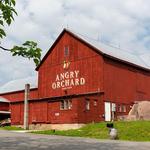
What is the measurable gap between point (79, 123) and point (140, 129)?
35.1 feet

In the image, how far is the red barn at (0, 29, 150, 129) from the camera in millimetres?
44375

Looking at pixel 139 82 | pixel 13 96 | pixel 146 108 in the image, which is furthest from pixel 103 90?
pixel 13 96

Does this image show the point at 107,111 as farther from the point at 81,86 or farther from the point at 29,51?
the point at 29,51

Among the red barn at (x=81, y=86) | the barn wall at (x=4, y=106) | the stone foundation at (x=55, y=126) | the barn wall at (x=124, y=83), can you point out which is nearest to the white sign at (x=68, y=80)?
the red barn at (x=81, y=86)

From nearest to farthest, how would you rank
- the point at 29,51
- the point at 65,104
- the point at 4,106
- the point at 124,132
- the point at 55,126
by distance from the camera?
the point at 29,51, the point at 124,132, the point at 65,104, the point at 55,126, the point at 4,106

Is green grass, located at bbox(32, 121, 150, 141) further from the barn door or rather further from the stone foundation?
the barn door

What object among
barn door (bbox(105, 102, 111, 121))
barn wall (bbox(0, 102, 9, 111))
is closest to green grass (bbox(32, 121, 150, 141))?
barn door (bbox(105, 102, 111, 121))

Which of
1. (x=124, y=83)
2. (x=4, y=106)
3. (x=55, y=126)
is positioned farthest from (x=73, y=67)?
(x=4, y=106)

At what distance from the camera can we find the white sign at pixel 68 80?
50.4 meters

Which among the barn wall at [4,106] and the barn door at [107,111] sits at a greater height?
the barn wall at [4,106]

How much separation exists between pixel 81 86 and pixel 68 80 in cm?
278

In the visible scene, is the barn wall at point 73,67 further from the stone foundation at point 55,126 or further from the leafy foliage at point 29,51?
the leafy foliage at point 29,51

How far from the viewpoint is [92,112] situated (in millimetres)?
44500

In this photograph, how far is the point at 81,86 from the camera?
49688mm
